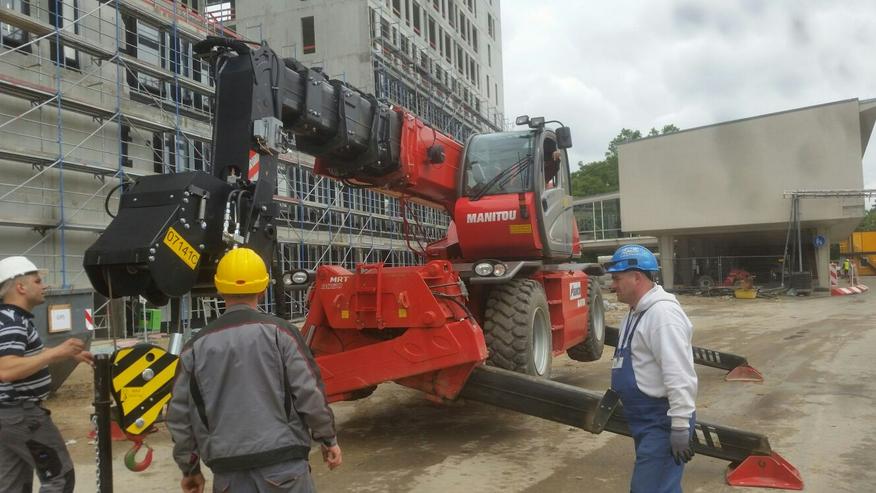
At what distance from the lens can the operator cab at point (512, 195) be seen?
7.53 meters

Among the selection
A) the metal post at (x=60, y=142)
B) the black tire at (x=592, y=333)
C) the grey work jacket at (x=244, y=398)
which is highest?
the metal post at (x=60, y=142)

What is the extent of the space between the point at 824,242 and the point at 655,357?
30622 millimetres

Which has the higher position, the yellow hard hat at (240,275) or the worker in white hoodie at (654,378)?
the yellow hard hat at (240,275)

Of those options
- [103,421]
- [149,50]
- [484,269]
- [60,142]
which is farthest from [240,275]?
[149,50]

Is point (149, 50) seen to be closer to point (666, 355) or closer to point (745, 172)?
point (666, 355)

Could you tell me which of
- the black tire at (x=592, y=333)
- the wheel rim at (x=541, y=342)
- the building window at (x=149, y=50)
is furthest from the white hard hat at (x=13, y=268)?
the building window at (x=149, y=50)

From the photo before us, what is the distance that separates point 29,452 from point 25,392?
33 centimetres

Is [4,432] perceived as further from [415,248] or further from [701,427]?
[415,248]

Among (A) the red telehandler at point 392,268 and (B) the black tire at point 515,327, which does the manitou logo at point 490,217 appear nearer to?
(A) the red telehandler at point 392,268

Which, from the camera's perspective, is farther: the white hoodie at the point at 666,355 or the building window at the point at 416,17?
the building window at the point at 416,17

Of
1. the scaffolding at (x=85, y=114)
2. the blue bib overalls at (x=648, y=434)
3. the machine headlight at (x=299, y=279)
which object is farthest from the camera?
the scaffolding at (x=85, y=114)

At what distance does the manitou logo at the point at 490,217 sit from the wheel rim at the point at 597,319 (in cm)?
314

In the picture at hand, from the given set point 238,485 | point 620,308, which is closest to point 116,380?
point 238,485

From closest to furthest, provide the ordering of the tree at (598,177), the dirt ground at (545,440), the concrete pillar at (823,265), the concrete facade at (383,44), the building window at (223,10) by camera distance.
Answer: the dirt ground at (545,440) → the concrete pillar at (823,265) → the concrete facade at (383,44) → the building window at (223,10) → the tree at (598,177)
